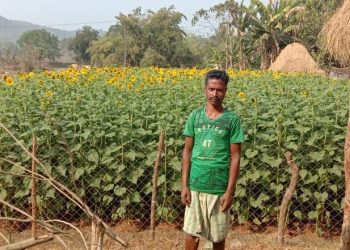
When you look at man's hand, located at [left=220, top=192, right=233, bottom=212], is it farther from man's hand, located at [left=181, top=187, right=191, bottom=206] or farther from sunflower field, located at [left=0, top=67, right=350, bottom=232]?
sunflower field, located at [left=0, top=67, right=350, bottom=232]

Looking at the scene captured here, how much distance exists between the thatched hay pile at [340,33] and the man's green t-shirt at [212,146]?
10.7 metres

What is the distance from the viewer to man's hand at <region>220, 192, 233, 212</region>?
292 centimetres

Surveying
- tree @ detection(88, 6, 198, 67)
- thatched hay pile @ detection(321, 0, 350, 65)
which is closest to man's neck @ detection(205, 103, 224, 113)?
thatched hay pile @ detection(321, 0, 350, 65)

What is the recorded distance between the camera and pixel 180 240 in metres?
4.39

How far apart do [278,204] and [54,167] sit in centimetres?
210

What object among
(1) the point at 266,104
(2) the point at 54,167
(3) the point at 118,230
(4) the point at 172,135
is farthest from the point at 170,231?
(1) the point at 266,104

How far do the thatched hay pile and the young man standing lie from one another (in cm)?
1065

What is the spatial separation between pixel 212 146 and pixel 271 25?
68.8 feet

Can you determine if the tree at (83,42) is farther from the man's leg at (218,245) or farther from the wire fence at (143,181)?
the man's leg at (218,245)

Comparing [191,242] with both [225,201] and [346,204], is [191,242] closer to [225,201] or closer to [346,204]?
[225,201]

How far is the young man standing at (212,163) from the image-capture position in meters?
2.92

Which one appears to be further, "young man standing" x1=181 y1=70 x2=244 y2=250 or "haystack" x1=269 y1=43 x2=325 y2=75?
"haystack" x1=269 y1=43 x2=325 y2=75

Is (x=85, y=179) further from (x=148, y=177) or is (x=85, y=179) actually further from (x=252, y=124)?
(x=252, y=124)

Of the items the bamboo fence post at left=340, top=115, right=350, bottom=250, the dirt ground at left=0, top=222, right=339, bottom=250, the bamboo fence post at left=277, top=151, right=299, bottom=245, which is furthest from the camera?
the dirt ground at left=0, top=222, right=339, bottom=250
